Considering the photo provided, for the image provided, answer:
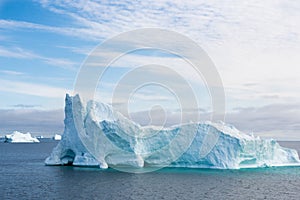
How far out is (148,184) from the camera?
3152 cm

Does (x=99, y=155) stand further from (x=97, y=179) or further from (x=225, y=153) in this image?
(x=225, y=153)

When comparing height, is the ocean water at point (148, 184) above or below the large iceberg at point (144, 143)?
below

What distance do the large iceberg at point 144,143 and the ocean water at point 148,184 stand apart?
138cm

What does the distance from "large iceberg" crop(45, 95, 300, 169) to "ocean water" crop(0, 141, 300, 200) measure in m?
1.38

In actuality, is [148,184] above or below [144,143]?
below

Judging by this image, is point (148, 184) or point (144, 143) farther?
point (144, 143)

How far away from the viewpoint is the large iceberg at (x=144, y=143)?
1501 inches

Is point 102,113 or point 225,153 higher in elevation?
point 102,113

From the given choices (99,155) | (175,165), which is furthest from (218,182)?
(99,155)

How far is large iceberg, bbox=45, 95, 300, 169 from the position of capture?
38125mm

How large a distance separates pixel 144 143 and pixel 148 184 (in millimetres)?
8201

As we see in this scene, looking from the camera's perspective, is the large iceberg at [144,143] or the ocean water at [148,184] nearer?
the ocean water at [148,184]

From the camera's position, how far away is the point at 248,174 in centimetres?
3900

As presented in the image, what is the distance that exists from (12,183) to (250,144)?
22.6m
